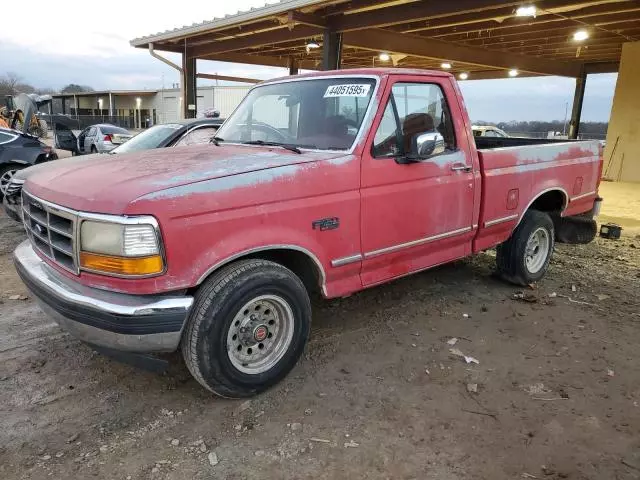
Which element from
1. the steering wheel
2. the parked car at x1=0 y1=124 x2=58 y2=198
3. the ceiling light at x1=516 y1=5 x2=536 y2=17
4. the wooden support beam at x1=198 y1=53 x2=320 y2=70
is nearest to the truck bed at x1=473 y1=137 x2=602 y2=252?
the steering wheel

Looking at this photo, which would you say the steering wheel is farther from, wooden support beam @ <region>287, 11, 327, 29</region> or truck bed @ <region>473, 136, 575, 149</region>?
wooden support beam @ <region>287, 11, 327, 29</region>

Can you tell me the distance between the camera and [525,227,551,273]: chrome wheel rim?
17.6 feet

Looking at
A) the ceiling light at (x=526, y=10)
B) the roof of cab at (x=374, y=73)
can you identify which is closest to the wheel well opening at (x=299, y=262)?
the roof of cab at (x=374, y=73)

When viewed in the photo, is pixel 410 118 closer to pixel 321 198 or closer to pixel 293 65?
pixel 321 198

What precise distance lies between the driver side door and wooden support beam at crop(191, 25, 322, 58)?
7.13m

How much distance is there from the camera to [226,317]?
9.45 feet

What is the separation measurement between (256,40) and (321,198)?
10.5 meters

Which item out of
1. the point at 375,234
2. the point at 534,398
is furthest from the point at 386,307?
the point at 534,398

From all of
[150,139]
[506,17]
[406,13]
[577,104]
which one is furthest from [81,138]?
[577,104]

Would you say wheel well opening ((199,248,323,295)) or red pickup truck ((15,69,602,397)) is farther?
wheel well opening ((199,248,323,295))

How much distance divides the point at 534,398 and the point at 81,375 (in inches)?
121

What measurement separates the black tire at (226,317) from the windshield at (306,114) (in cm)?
111

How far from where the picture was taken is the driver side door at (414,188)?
3.58m

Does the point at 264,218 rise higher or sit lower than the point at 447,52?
lower
